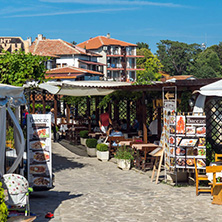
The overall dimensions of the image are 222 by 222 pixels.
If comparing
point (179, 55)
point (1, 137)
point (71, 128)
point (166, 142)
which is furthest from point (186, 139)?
point (179, 55)

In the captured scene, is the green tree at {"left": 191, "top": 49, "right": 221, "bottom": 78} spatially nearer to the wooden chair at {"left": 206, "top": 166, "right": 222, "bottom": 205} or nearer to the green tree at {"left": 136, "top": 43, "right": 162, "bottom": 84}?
the green tree at {"left": 136, "top": 43, "right": 162, "bottom": 84}

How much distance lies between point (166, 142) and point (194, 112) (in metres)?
1.07

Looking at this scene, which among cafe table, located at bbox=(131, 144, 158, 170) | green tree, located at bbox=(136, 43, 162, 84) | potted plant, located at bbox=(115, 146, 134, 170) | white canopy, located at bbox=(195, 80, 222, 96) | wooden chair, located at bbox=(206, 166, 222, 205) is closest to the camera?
wooden chair, located at bbox=(206, 166, 222, 205)

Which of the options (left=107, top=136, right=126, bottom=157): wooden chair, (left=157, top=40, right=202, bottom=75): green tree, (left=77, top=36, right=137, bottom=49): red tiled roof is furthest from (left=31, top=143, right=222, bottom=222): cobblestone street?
(left=157, top=40, right=202, bottom=75): green tree

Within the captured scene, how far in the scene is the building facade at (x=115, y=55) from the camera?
10981cm

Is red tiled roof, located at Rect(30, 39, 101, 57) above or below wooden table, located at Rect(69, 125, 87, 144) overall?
above

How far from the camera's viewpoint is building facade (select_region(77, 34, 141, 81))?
110 metres

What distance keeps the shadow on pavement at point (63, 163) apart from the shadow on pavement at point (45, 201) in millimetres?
3858

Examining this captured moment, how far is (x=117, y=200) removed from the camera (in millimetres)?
11148

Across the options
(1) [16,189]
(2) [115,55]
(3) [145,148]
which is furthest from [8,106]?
(2) [115,55]

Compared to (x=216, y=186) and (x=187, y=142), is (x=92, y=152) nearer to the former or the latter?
(x=187, y=142)

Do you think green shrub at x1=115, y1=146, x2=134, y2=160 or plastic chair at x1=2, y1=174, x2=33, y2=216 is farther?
green shrub at x1=115, y1=146, x2=134, y2=160

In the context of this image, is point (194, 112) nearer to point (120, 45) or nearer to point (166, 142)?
point (166, 142)

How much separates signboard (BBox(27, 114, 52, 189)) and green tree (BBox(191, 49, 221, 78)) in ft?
333
